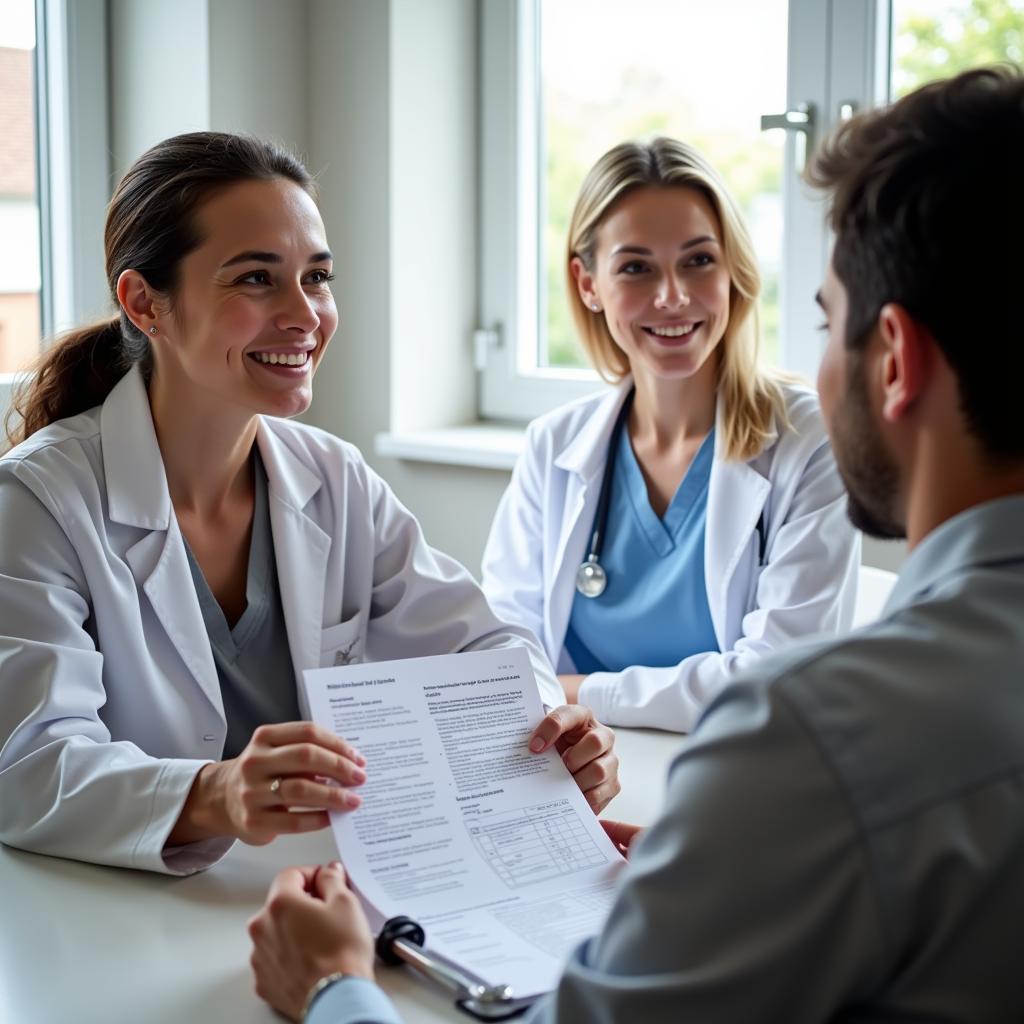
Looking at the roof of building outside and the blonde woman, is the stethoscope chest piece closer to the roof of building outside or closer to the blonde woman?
the blonde woman

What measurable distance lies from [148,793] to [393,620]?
0.55m

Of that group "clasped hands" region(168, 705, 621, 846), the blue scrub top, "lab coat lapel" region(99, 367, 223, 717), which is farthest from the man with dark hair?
the blue scrub top

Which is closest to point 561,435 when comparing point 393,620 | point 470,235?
point 393,620

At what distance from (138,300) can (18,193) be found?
1.40 meters

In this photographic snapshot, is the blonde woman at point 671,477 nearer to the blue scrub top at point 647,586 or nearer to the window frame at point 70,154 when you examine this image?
the blue scrub top at point 647,586

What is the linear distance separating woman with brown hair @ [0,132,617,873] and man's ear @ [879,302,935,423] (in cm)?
56

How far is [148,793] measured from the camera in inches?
49.8

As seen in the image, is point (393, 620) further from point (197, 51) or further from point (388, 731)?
point (197, 51)

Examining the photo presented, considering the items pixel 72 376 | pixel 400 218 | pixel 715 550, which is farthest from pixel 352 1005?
pixel 400 218

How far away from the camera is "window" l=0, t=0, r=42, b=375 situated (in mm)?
2820

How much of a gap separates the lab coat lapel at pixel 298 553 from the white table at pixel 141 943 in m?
0.36

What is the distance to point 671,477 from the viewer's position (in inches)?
85.5

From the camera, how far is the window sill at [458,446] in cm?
284

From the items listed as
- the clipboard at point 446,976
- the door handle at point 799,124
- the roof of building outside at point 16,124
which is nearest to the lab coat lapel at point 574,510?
the door handle at point 799,124
